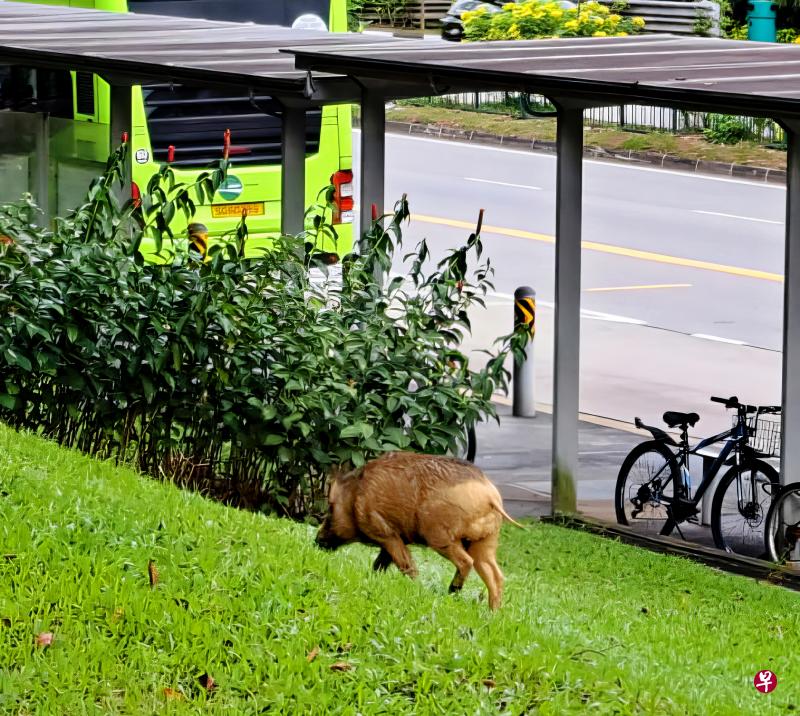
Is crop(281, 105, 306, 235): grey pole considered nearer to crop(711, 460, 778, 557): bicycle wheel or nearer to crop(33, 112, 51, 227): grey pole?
crop(711, 460, 778, 557): bicycle wheel

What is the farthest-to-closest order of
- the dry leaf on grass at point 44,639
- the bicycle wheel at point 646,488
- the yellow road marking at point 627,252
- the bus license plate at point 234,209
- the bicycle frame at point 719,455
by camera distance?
1. the yellow road marking at point 627,252
2. the bus license plate at point 234,209
3. the bicycle wheel at point 646,488
4. the bicycle frame at point 719,455
5. the dry leaf on grass at point 44,639

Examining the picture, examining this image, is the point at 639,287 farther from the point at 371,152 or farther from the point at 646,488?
the point at 371,152

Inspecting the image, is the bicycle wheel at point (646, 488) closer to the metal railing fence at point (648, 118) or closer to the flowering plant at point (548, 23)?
the metal railing fence at point (648, 118)

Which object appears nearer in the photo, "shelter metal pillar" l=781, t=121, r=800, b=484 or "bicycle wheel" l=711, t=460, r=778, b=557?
"shelter metal pillar" l=781, t=121, r=800, b=484

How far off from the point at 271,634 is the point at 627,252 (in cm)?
1815

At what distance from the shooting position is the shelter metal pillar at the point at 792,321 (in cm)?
894

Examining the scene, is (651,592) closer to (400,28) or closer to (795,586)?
(795,586)

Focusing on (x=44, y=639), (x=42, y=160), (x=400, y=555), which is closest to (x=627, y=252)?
(x=42, y=160)

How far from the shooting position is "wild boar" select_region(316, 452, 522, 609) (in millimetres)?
6871

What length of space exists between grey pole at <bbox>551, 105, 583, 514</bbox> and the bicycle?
48 cm

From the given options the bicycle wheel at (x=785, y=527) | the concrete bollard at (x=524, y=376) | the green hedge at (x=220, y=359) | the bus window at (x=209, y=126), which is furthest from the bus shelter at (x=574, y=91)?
the bus window at (x=209, y=126)

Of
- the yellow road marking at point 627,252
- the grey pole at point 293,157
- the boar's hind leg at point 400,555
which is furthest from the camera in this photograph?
the yellow road marking at point 627,252

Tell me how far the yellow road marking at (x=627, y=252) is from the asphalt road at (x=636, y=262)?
24 millimetres

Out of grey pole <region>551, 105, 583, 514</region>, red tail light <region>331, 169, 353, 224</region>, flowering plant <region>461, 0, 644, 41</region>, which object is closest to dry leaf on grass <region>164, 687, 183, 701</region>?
grey pole <region>551, 105, 583, 514</region>
